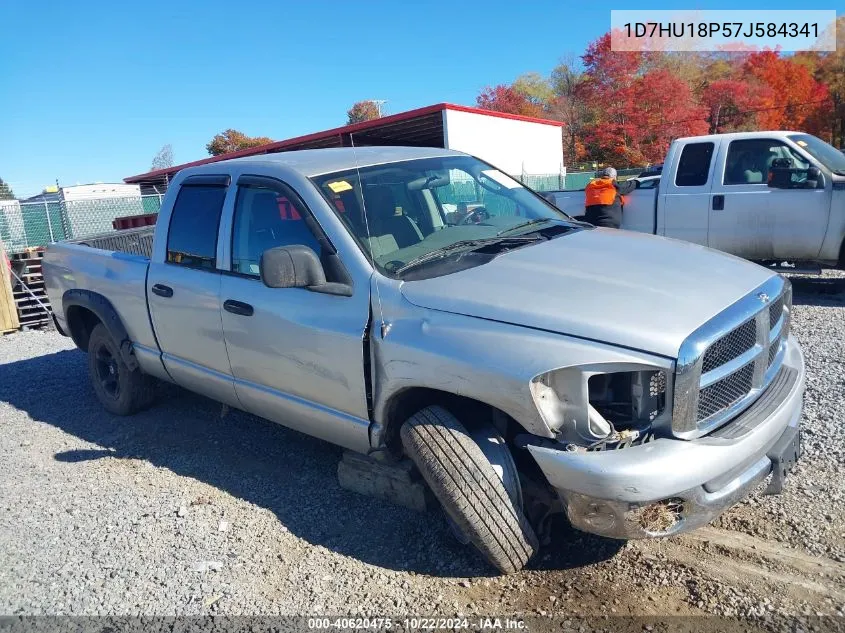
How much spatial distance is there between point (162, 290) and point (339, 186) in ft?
5.33

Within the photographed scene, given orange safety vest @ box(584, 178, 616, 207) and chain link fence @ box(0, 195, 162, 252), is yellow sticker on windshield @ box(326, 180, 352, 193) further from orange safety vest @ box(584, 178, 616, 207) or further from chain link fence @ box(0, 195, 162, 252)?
chain link fence @ box(0, 195, 162, 252)

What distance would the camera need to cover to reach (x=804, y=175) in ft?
24.2

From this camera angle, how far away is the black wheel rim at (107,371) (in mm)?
5414

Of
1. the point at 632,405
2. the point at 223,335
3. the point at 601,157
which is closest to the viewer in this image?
the point at 632,405

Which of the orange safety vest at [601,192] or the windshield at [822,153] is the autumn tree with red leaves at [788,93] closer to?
the windshield at [822,153]

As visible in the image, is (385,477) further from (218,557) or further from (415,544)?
(218,557)

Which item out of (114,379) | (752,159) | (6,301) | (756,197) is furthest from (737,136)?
(6,301)

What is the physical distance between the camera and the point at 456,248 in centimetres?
336

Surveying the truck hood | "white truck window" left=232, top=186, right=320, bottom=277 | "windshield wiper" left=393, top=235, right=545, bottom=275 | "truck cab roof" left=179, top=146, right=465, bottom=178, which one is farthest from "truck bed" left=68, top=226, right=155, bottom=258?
the truck hood

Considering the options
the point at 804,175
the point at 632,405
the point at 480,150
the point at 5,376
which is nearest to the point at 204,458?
the point at 632,405

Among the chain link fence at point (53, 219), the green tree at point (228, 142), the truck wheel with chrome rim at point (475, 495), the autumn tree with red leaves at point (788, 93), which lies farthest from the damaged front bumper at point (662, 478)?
the green tree at point (228, 142)

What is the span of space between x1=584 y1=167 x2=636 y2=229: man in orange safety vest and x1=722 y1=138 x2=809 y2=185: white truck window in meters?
1.16

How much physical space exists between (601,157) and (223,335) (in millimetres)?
38441

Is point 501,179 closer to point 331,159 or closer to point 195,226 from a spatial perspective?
point 331,159
